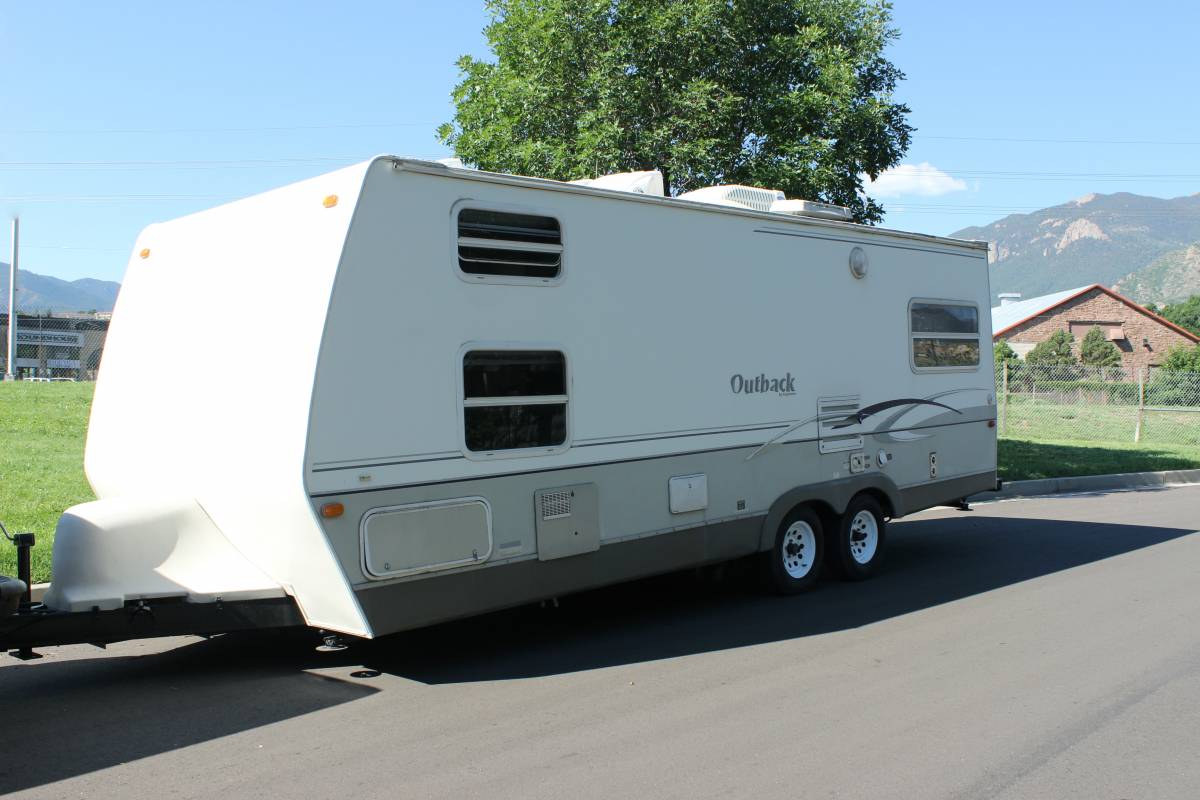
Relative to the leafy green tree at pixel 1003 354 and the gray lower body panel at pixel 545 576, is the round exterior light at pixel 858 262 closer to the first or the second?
the gray lower body panel at pixel 545 576

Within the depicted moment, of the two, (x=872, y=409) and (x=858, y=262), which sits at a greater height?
(x=858, y=262)

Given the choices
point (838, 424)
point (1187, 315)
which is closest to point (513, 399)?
point (838, 424)

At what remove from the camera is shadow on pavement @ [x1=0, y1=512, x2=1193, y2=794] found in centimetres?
559

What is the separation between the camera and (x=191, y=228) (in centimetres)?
711

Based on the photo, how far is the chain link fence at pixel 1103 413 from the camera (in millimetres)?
24781

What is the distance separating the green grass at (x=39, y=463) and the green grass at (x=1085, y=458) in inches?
538

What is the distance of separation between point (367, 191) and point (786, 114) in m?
8.79

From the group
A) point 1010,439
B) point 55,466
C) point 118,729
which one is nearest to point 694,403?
point 118,729

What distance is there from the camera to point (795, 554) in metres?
9.09

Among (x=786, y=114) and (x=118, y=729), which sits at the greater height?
(x=786, y=114)

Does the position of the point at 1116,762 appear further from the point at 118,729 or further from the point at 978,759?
the point at 118,729

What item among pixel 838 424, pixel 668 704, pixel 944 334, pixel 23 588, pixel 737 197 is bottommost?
pixel 668 704

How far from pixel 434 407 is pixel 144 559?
1915 millimetres

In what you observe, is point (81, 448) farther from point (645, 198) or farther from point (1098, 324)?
point (1098, 324)
